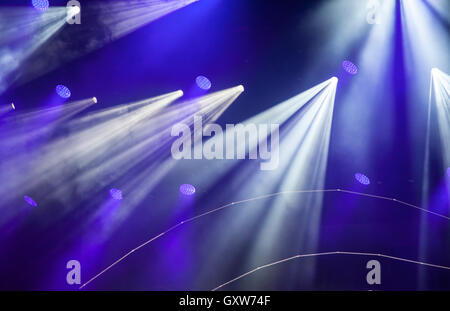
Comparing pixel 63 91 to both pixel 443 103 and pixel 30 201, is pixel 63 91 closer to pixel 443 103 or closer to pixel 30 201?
pixel 30 201

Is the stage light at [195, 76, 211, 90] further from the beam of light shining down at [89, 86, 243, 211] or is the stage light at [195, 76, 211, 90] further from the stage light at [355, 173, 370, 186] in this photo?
the stage light at [355, 173, 370, 186]

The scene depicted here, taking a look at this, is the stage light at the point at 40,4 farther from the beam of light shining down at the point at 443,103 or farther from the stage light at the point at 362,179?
the beam of light shining down at the point at 443,103

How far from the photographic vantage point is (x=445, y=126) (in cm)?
372

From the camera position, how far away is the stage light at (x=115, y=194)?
4047mm

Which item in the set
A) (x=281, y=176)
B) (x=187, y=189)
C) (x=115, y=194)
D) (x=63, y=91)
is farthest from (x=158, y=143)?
(x=281, y=176)

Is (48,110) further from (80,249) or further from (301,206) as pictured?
(301,206)

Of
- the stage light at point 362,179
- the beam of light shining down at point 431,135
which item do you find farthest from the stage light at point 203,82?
the beam of light shining down at point 431,135

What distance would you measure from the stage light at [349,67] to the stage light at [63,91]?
2182 mm

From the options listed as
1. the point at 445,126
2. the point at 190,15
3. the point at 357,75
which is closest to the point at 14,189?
the point at 190,15

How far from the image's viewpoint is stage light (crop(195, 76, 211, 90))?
3.52 m

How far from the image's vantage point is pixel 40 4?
325 cm

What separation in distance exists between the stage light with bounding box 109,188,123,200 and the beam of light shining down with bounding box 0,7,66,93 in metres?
1.30

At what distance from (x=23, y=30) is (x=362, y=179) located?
9.71ft

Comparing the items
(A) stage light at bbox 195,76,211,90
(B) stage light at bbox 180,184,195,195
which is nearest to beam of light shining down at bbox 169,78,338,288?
(B) stage light at bbox 180,184,195,195
